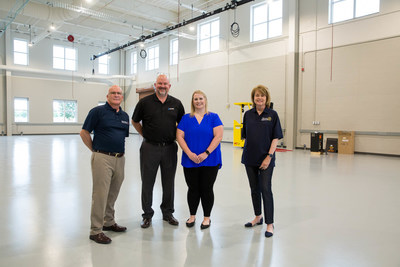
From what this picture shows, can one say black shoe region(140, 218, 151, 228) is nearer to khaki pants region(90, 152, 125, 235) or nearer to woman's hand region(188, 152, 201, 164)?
khaki pants region(90, 152, 125, 235)

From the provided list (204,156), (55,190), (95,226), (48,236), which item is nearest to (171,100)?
(204,156)

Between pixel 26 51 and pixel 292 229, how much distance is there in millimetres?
19982

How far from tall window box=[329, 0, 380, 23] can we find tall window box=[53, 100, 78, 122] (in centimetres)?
1680

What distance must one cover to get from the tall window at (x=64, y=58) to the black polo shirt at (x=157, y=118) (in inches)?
740

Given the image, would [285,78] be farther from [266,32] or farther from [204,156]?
[204,156]

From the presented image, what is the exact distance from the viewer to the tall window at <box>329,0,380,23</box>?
9477mm

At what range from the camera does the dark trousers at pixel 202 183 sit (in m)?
2.79

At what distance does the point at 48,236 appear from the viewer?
2.62 metres

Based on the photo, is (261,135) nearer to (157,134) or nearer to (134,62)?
(157,134)

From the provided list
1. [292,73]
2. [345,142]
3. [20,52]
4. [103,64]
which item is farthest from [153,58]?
[345,142]

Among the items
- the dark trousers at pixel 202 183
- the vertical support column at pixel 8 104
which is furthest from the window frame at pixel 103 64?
the dark trousers at pixel 202 183

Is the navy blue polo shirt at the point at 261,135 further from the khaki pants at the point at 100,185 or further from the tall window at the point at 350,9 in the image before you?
the tall window at the point at 350,9

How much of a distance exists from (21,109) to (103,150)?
1861 centimetres

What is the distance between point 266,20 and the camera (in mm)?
12211
